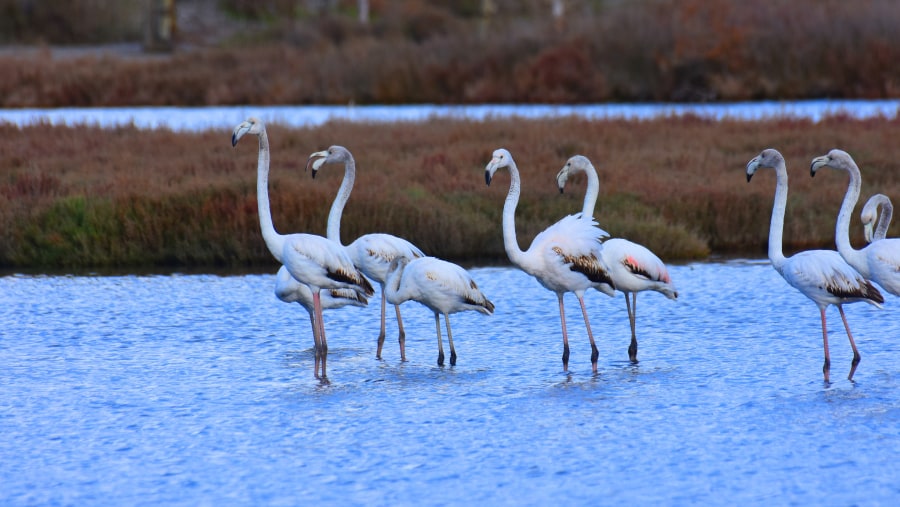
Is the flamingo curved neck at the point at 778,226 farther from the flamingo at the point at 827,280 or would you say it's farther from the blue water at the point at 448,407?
the blue water at the point at 448,407

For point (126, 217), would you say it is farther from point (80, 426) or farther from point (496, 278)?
point (80, 426)

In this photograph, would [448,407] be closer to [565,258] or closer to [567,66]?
[565,258]

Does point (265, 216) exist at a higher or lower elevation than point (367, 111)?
lower

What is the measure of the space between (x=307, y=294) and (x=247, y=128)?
1396 mm

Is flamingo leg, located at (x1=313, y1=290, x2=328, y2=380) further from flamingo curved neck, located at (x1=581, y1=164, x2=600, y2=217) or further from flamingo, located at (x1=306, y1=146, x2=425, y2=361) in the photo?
flamingo curved neck, located at (x1=581, y1=164, x2=600, y2=217)

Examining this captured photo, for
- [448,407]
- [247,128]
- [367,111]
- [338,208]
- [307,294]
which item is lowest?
[448,407]

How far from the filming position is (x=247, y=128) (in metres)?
8.55

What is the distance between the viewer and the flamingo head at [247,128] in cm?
835

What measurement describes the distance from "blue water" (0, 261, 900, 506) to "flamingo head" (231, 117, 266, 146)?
1.66 metres

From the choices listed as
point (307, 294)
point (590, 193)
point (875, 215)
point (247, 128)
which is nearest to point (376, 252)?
point (307, 294)

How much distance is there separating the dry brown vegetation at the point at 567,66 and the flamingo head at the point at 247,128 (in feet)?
74.8

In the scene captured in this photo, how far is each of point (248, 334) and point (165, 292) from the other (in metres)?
2.28

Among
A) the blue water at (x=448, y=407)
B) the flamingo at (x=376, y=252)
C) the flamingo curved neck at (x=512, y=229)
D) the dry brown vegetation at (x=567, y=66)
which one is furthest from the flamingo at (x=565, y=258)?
the dry brown vegetation at (x=567, y=66)

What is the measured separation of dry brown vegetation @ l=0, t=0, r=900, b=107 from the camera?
30672mm
